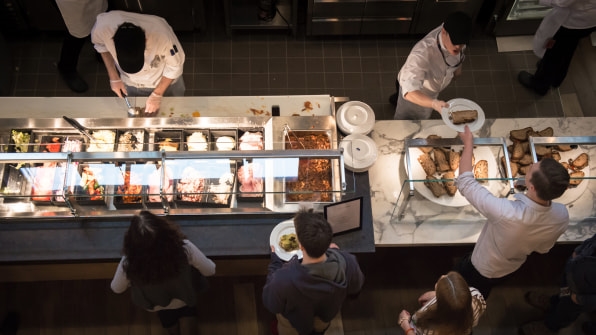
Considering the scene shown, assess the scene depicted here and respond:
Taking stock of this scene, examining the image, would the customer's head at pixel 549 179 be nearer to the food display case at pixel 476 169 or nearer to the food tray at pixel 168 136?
the food display case at pixel 476 169

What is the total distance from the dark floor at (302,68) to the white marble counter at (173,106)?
138 cm

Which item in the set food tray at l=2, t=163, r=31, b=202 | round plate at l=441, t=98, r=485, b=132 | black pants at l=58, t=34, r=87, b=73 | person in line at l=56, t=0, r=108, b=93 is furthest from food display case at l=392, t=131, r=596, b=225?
black pants at l=58, t=34, r=87, b=73

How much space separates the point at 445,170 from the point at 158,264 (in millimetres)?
1847

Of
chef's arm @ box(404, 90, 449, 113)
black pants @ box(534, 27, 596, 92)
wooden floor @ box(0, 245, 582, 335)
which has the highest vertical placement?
black pants @ box(534, 27, 596, 92)

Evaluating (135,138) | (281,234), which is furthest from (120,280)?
(135,138)

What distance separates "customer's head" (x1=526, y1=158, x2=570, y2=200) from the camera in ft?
7.86

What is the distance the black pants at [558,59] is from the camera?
4309 mm

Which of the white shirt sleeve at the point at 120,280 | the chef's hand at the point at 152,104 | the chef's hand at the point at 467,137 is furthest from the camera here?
the chef's hand at the point at 152,104

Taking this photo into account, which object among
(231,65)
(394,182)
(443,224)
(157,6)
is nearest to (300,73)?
(231,65)

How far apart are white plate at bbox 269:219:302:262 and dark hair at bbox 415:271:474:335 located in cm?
86

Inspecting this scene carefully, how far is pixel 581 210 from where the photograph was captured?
3.08 metres

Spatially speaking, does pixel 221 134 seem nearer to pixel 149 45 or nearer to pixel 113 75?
pixel 149 45

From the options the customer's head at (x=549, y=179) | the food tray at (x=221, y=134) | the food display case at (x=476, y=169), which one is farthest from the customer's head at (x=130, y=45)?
the customer's head at (x=549, y=179)

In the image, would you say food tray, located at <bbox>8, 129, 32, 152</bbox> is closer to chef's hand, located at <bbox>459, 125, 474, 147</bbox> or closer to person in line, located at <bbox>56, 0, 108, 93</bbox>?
person in line, located at <bbox>56, 0, 108, 93</bbox>
